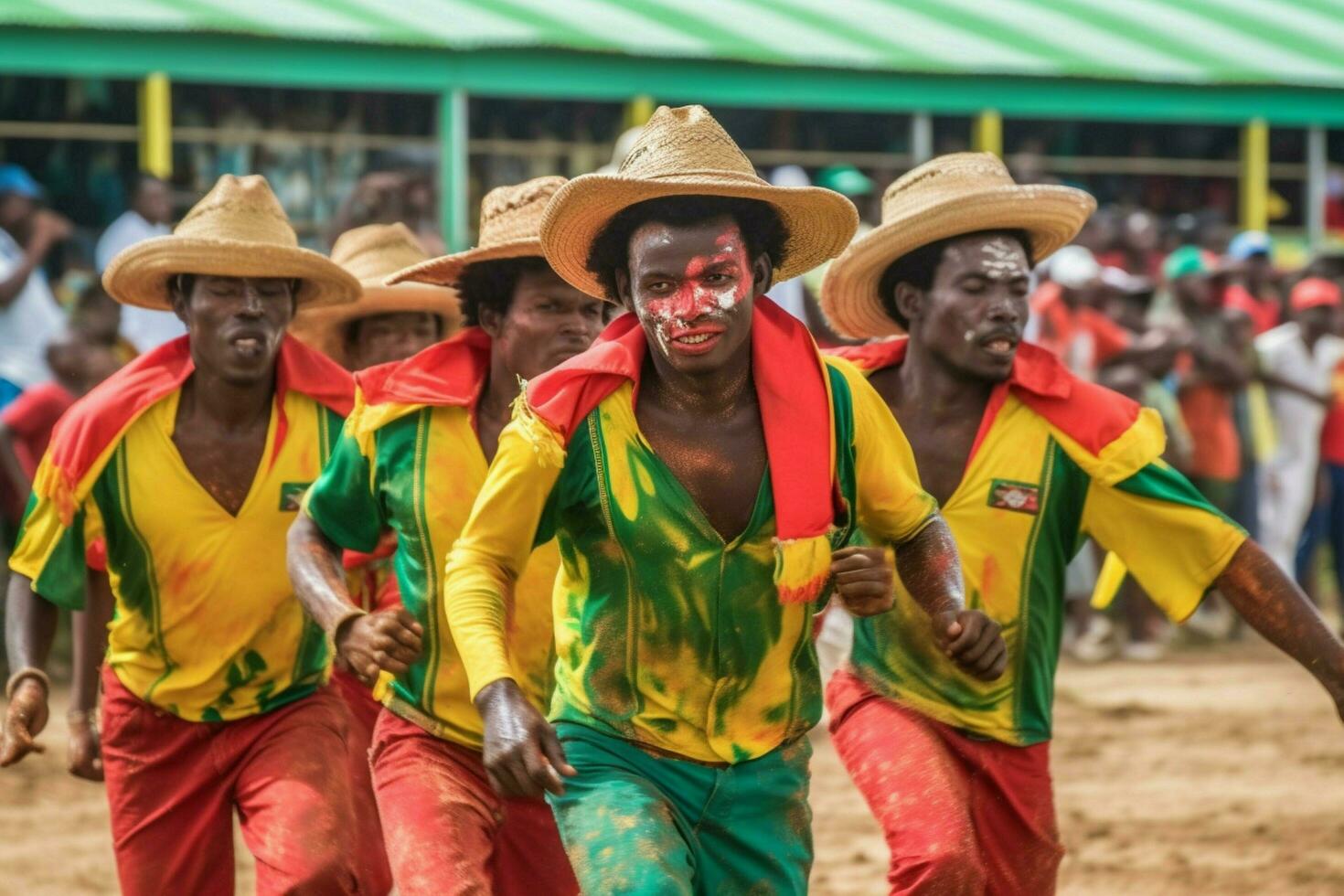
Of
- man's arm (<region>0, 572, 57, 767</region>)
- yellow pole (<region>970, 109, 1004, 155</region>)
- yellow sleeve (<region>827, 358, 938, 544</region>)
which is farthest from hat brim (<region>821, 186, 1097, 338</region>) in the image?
yellow pole (<region>970, 109, 1004, 155</region>)

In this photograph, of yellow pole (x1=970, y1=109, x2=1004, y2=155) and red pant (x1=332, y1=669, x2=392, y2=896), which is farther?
yellow pole (x1=970, y1=109, x2=1004, y2=155)

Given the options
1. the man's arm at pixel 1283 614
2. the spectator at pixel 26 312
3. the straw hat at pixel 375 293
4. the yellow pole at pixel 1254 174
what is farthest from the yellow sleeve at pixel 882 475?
the yellow pole at pixel 1254 174

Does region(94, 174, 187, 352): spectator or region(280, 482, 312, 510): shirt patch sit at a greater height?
region(94, 174, 187, 352): spectator

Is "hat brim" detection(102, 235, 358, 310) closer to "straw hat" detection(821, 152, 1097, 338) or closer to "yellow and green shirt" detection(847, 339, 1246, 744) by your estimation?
"straw hat" detection(821, 152, 1097, 338)

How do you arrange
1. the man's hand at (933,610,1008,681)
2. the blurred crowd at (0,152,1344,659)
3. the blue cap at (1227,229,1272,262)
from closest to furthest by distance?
the man's hand at (933,610,1008,681) < the blurred crowd at (0,152,1344,659) < the blue cap at (1227,229,1272,262)

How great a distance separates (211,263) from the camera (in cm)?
593

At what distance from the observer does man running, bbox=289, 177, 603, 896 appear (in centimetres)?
500

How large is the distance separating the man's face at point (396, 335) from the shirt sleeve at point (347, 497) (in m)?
1.97

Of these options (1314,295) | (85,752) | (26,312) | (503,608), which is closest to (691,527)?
(503,608)

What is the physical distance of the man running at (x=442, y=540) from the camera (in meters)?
5.00

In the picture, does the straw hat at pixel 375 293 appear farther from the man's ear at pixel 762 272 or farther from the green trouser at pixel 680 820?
the green trouser at pixel 680 820

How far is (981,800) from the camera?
549 cm

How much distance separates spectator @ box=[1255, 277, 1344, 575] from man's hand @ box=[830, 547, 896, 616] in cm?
1005

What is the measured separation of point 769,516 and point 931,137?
1261 cm
